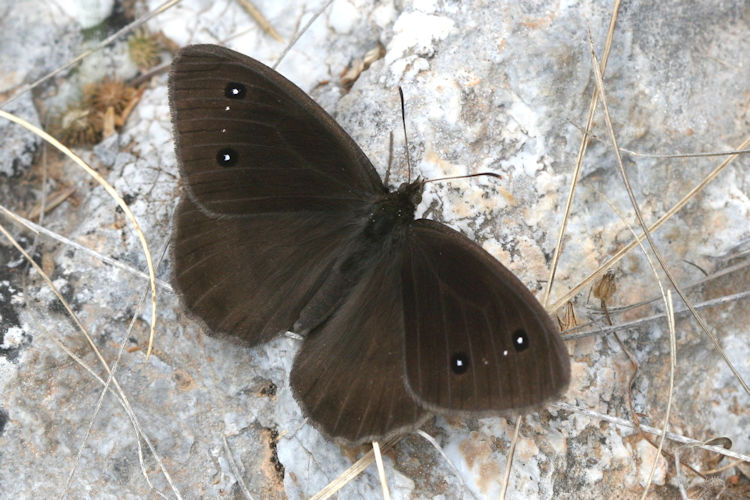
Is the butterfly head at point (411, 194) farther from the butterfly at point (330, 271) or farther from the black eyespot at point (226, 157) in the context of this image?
the black eyespot at point (226, 157)

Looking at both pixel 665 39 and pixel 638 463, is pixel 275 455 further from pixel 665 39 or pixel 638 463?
pixel 665 39

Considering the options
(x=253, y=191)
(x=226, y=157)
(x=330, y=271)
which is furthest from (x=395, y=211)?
(x=226, y=157)

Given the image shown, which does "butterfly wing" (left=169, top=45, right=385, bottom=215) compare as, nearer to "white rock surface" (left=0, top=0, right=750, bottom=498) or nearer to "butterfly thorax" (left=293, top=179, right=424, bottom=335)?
"butterfly thorax" (left=293, top=179, right=424, bottom=335)

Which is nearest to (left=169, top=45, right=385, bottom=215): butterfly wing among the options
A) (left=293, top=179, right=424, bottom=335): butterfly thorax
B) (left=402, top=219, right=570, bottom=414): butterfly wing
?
(left=293, top=179, right=424, bottom=335): butterfly thorax

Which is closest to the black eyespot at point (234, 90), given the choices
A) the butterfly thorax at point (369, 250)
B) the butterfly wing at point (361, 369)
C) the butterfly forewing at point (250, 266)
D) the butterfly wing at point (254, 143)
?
the butterfly wing at point (254, 143)

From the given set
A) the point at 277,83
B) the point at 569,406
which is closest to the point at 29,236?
the point at 277,83

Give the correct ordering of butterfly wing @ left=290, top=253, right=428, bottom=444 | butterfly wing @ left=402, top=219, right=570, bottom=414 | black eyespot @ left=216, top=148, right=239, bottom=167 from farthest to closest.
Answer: black eyespot @ left=216, top=148, right=239, bottom=167 → butterfly wing @ left=290, top=253, right=428, bottom=444 → butterfly wing @ left=402, top=219, right=570, bottom=414

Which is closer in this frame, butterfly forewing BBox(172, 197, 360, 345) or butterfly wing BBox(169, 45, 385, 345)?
butterfly wing BBox(169, 45, 385, 345)

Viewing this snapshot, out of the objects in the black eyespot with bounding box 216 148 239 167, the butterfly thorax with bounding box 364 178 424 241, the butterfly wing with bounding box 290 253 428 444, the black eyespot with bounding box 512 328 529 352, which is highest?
the butterfly thorax with bounding box 364 178 424 241
